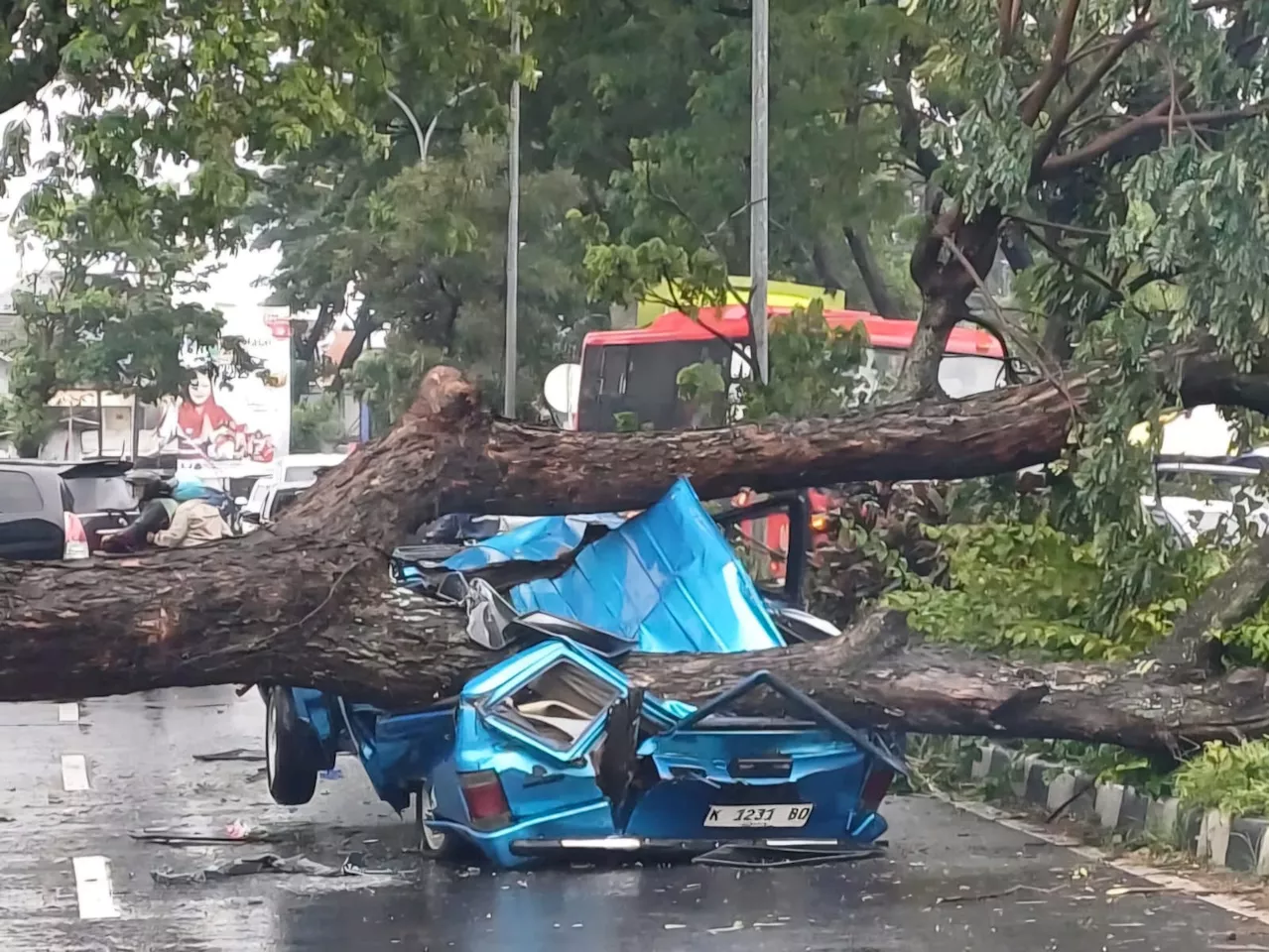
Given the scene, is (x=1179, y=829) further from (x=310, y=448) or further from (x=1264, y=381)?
(x=310, y=448)

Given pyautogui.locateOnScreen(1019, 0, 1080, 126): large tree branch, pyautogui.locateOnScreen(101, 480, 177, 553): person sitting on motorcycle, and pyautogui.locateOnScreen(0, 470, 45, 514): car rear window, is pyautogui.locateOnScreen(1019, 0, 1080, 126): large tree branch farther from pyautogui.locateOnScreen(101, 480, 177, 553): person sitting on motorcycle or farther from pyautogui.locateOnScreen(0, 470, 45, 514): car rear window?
pyautogui.locateOnScreen(0, 470, 45, 514): car rear window

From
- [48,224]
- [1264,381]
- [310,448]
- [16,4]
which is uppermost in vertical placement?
[16,4]

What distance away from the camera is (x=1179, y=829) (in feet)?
28.5

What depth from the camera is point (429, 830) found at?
8.81 metres

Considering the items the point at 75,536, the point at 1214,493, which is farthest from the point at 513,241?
the point at 1214,493

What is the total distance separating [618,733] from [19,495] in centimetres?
1291

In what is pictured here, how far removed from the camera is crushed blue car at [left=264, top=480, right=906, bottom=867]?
7980mm

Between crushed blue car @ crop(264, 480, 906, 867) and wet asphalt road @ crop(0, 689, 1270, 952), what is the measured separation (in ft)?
0.73

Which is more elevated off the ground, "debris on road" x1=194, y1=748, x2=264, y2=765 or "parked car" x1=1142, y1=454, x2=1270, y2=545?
"parked car" x1=1142, y1=454, x2=1270, y2=545

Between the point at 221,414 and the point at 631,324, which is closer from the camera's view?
the point at 631,324

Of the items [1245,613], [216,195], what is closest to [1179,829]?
[1245,613]

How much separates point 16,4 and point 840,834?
9.67m

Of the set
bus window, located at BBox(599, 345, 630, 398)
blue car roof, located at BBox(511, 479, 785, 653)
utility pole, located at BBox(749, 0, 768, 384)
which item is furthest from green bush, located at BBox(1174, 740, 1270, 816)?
bus window, located at BBox(599, 345, 630, 398)

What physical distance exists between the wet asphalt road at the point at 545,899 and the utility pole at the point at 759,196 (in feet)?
16.3
